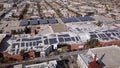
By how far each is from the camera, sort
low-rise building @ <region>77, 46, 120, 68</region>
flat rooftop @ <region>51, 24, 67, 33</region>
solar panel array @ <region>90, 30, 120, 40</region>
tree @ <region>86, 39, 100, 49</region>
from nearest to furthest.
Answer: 1. low-rise building @ <region>77, 46, 120, 68</region>
2. tree @ <region>86, 39, 100, 49</region>
3. solar panel array @ <region>90, 30, 120, 40</region>
4. flat rooftop @ <region>51, 24, 67, 33</region>

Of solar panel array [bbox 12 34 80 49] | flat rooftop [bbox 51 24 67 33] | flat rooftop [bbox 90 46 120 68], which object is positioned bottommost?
flat rooftop [bbox 51 24 67 33]

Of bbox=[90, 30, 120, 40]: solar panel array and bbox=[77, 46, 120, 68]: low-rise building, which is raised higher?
bbox=[77, 46, 120, 68]: low-rise building

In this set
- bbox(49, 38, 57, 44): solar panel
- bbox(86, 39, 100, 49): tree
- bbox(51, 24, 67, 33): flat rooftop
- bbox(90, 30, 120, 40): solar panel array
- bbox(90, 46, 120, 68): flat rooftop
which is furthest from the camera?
bbox(51, 24, 67, 33): flat rooftop

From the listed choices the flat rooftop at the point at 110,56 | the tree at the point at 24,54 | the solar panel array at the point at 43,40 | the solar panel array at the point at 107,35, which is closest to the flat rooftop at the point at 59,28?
the solar panel array at the point at 43,40

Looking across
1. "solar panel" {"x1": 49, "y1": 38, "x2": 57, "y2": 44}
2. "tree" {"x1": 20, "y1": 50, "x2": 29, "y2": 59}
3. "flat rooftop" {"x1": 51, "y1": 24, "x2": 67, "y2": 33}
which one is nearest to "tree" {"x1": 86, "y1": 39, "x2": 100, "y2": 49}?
"solar panel" {"x1": 49, "y1": 38, "x2": 57, "y2": 44}

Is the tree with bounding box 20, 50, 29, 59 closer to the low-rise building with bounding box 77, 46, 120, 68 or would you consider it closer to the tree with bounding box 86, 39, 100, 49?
the low-rise building with bounding box 77, 46, 120, 68

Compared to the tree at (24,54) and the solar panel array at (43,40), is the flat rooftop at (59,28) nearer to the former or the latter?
the solar panel array at (43,40)
